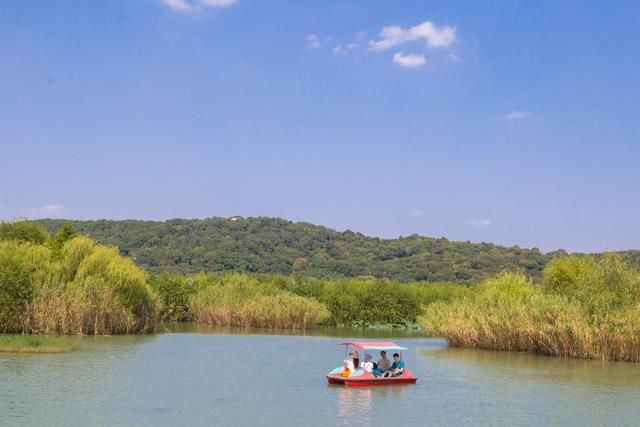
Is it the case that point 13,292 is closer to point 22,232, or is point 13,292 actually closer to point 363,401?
point 22,232

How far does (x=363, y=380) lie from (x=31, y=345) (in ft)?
60.5

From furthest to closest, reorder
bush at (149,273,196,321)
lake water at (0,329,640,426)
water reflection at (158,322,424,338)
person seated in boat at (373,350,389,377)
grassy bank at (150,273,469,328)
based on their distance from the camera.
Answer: bush at (149,273,196,321) < grassy bank at (150,273,469,328) < water reflection at (158,322,424,338) < person seated in boat at (373,350,389,377) < lake water at (0,329,640,426)

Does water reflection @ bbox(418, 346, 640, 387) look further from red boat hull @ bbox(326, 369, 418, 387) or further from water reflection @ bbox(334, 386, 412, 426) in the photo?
water reflection @ bbox(334, 386, 412, 426)

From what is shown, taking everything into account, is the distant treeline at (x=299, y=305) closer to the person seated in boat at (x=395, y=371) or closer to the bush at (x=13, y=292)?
the bush at (x=13, y=292)

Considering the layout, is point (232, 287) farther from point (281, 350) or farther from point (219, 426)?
point (219, 426)

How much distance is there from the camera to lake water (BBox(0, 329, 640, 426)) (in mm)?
24250

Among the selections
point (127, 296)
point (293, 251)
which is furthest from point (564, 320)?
point (293, 251)

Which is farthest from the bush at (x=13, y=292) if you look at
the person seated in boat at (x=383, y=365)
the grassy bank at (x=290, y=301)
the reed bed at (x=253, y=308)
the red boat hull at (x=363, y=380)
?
the person seated in boat at (x=383, y=365)

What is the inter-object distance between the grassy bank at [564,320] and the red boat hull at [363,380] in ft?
48.6

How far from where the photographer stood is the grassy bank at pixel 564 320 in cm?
4178

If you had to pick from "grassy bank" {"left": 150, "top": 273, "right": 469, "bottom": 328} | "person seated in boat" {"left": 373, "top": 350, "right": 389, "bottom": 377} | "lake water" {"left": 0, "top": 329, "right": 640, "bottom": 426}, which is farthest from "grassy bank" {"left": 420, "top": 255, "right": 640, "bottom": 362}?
"grassy bank" {"left": 150, "top": 273, "right": 469, "bottom": 328}

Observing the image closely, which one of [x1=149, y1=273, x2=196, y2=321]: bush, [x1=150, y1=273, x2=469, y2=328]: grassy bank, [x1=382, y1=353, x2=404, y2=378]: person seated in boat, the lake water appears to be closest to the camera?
the lake water

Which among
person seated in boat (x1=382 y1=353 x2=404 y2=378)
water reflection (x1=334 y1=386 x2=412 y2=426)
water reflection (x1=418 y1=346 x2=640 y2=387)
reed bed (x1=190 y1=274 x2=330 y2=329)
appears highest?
reed bed (x1=190 y1=274 x2=330 y2=329)

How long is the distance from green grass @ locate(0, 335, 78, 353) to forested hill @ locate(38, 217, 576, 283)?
3676 inches
